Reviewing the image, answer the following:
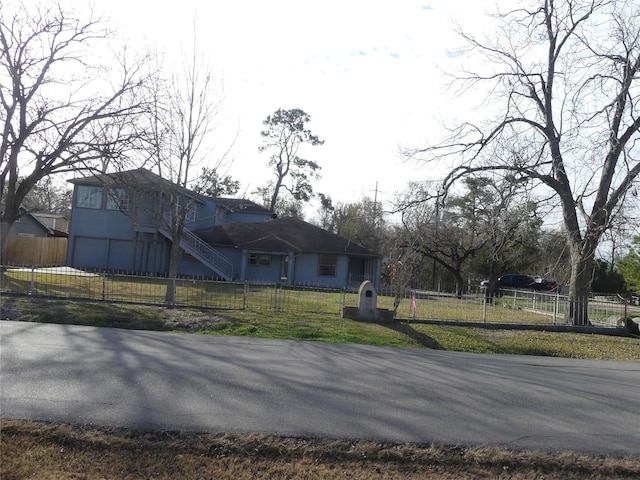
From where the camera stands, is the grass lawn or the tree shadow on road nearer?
the grass lawn

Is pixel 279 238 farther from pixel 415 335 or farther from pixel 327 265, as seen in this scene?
pixel 415 335

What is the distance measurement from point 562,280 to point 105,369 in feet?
104

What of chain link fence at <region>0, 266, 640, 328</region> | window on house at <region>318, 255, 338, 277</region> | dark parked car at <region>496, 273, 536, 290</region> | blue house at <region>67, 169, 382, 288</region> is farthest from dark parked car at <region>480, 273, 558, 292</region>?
chain link fence at <region>0, 266, 640, 328</region>

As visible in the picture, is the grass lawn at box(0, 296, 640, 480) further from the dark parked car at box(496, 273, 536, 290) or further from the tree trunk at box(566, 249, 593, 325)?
the dark parked car at box(496, 273, 536, 290)

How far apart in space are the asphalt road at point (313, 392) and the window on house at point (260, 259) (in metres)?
23.5

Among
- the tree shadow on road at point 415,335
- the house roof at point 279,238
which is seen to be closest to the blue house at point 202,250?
the house roof at point 279,238

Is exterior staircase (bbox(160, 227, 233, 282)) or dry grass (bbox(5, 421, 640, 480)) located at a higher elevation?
exterior staircase (bbox(160, 227, 233, 282))

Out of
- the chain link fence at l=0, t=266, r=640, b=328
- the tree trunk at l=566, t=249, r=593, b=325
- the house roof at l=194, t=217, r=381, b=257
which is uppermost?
the house roof at l=194, t=217, r=381, b=257

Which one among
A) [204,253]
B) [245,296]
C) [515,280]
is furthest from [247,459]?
[515,280]

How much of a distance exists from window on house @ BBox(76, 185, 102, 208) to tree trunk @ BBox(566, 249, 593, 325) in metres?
27.3

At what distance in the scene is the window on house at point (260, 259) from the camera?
3469 centimetres

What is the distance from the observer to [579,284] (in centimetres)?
2011

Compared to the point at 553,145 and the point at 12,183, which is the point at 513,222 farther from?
the point at 12,183

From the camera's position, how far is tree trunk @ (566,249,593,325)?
18.9 metres
